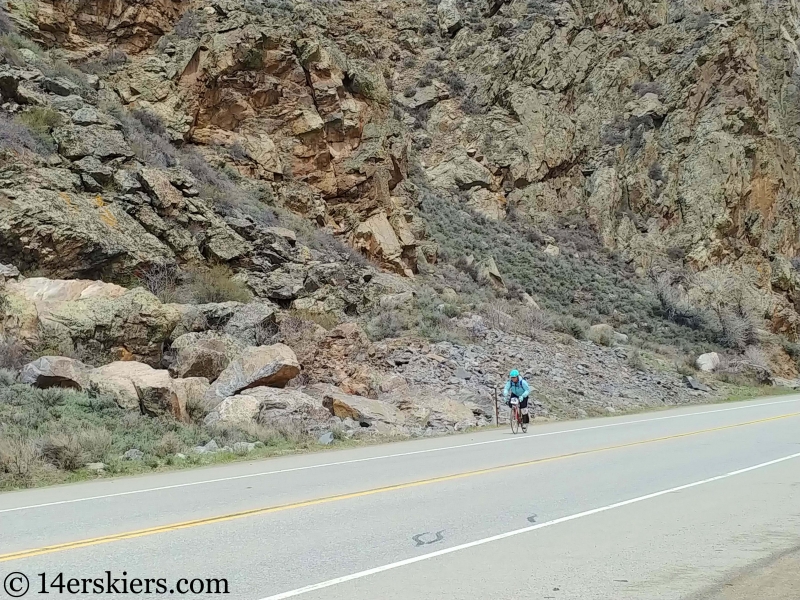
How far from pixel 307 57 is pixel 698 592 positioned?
28.4 metres

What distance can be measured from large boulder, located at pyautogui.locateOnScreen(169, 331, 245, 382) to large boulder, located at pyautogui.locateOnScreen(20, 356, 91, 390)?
2469 millimetres

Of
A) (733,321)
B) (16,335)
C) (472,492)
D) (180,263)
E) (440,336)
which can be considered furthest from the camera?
(733,321)

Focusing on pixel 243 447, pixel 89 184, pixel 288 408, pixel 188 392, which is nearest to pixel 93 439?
pixel 243 447

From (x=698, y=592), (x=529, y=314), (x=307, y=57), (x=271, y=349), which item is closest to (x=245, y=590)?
(x=698, y=592)

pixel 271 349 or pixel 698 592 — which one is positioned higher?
pixel 271 349

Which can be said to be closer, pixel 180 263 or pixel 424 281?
pixel 180 263

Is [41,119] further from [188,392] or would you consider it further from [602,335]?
[602,335]

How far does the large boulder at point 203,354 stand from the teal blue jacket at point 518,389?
660 cm

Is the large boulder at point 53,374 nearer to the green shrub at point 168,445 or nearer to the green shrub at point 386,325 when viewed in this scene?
the green shrub at point 168,445

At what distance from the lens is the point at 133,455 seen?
12.0 metres

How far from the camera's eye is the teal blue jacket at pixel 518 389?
53.1 feet

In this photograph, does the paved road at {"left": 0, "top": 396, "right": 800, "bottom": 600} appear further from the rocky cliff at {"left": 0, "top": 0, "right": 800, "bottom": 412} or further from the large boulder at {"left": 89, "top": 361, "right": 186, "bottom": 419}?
the rocky cliff at {"left": 0, "top": 0, "right": 800, "bottom": 412}

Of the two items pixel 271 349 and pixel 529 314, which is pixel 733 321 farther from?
pixel 271 349

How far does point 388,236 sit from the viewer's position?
1134 inches
